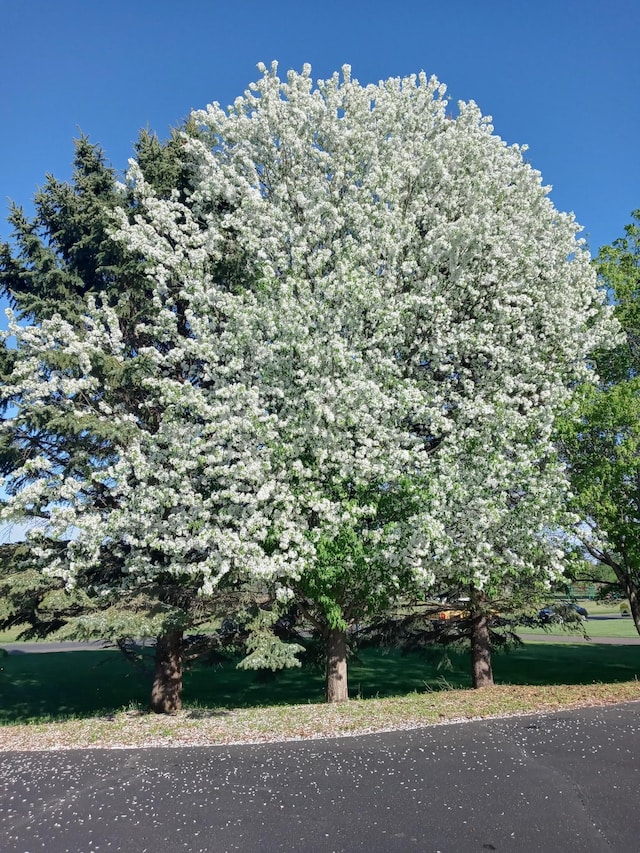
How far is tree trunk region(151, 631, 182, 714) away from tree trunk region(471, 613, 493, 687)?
8461 mm

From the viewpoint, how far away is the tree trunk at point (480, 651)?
692 inches

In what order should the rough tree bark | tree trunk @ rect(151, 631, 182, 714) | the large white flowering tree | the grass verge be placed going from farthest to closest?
the rough tree bark < tree trunk @ rect(151, 631, 182, 714) < the large white flowering tree < the grass verge

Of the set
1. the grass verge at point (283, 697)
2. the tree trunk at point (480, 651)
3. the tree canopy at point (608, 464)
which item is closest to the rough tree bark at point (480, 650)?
the tree trunk at point (480, 651)

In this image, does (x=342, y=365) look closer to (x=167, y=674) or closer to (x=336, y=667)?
(x=336, y=667)

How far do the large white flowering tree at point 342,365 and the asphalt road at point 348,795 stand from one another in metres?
3.46

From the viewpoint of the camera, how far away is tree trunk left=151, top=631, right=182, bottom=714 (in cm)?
1578

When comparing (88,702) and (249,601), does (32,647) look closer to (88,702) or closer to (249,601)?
(88,702)

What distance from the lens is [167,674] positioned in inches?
630

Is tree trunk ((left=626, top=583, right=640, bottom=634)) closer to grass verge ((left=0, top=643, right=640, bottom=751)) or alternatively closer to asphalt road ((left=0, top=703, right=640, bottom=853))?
grass verge ((left=0, top=643, right=640, bottom=751))

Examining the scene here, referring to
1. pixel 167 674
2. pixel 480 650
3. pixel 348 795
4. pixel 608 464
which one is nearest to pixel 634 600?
pixel 480 650

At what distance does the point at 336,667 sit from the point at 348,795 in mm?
8069

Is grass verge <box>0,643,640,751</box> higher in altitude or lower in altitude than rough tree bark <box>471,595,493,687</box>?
lower

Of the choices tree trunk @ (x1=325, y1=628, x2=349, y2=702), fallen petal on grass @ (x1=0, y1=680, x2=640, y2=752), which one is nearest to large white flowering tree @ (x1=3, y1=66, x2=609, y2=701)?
tree trunk @ (x1=325, y1=628, x2=349, y2=702)

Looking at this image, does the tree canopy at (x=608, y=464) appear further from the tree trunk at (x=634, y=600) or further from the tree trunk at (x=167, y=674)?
the tree trunk at (x=167, y=674)
